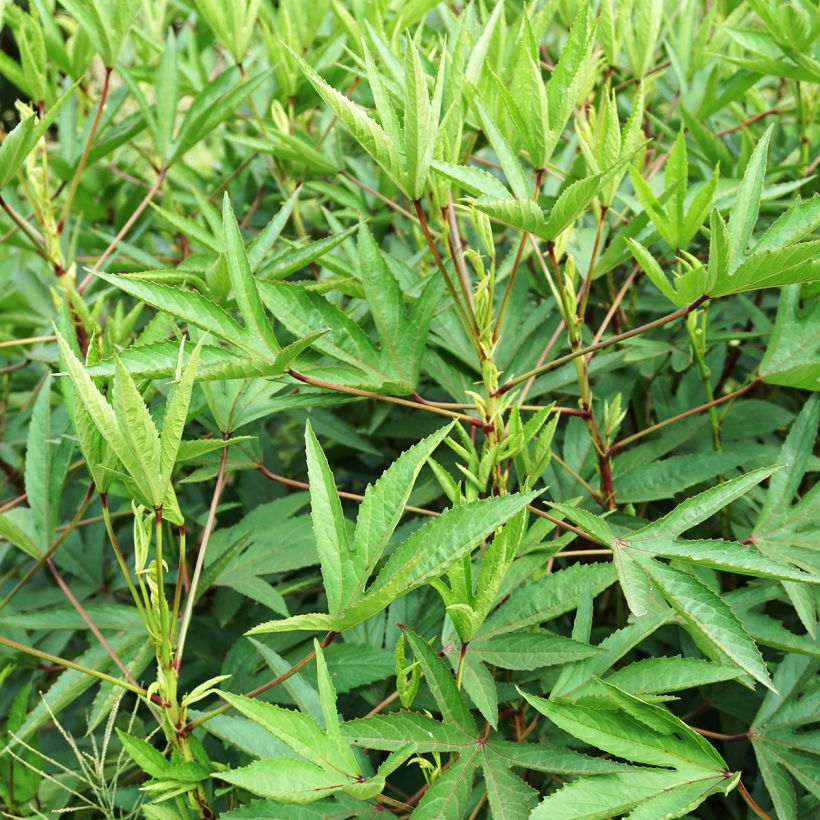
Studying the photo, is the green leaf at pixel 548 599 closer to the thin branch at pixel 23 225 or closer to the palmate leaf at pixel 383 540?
the palmate leaf at pixel 383 540

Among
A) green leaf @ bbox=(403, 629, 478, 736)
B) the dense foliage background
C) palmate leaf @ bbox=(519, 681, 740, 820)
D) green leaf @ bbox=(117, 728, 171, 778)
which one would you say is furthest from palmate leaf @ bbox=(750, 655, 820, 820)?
green leaf @ bbox=(117, 728, 171, 778)

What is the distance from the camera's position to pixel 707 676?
23.5 inches

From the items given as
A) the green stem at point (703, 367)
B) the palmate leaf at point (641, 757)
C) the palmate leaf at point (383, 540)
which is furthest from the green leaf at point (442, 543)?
the green stem at point (703, 367)

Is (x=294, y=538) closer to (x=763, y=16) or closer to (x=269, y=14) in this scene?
(x=763, y=16)

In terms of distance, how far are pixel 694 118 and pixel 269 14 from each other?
650 mm

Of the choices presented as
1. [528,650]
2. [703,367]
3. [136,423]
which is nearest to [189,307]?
[136,423]

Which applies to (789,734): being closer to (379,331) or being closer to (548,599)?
(548,599)

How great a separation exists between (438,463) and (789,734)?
1.27 ft

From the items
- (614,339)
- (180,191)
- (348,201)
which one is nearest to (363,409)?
(348,201)

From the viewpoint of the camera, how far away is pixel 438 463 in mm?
843

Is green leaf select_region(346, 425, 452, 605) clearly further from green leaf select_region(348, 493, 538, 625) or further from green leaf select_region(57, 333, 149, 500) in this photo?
green leaf select_region(57, 333, 149, 500)

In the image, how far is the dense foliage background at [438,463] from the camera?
0.58 meters

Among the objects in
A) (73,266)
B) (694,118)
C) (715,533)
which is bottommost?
(715,533)

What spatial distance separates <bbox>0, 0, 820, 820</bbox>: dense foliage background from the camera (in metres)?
0.58
